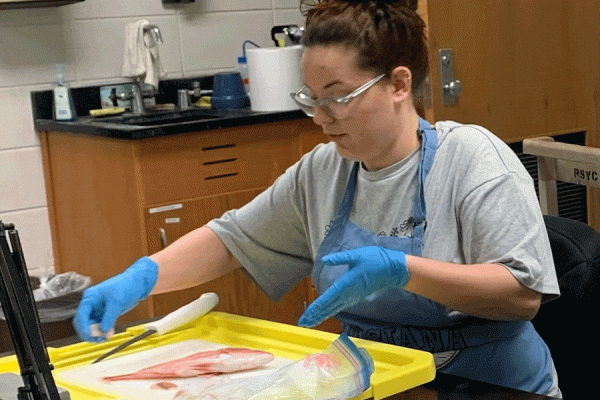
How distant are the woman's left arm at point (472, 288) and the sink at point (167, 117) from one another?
2040 millimetres

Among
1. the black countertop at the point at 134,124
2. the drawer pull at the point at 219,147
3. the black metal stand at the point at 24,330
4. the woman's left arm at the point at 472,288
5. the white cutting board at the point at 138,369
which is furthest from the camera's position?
the drawer pull at the point at 219,147

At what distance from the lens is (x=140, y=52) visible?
3486 millimetres

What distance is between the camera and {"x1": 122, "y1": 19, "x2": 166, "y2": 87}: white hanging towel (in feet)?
11.4

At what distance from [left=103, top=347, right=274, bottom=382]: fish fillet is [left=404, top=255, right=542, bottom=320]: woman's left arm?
246 mm

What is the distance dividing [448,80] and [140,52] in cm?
111

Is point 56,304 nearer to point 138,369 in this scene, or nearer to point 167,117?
point 167,117

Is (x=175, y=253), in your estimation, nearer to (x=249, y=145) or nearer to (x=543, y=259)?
(x=543, y=259)

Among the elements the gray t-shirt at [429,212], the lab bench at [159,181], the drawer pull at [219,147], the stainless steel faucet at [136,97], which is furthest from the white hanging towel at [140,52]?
the gray t-shirt at [429,212]

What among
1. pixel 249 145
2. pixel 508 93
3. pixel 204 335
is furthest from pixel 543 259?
pixel 508 93

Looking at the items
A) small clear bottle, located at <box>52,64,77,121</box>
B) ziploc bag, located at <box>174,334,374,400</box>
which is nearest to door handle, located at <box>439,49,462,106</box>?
small clear bottle, located at <box>52,64,77,121</box>

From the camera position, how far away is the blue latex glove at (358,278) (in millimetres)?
1355

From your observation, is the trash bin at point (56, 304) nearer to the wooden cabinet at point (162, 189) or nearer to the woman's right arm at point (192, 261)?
the wooden cabinet at point (162, 189)

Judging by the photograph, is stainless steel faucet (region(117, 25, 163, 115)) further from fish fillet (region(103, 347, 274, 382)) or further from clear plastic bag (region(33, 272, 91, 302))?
fish fillet (region(103, 347, 274, 382))

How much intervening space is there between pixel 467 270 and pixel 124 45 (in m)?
2.42
